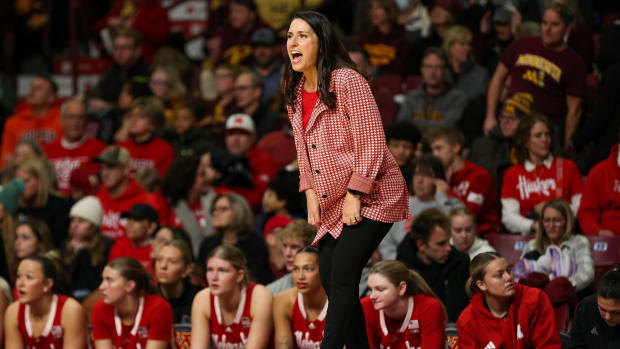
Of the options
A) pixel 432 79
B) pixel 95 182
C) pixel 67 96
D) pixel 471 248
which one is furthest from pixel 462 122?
pixel 67 96

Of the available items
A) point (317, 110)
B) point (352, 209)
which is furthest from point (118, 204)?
point (352, 209)

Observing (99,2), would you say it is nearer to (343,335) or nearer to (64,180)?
(64,180)

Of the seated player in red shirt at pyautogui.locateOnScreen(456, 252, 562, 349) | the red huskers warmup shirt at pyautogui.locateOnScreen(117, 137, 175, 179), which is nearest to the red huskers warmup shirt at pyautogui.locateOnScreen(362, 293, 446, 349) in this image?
the seated player in red shirt at pyautogui.locateOnScreen(456, 252, 562, 349)

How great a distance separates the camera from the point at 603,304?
214 inches

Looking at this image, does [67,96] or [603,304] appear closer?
[603,304]

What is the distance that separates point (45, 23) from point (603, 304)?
332 inches

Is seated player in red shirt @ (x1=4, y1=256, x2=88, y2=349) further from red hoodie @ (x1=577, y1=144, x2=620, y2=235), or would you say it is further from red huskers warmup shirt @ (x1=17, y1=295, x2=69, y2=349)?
red hoodie @ (x1=577, y1=144, x2=620, y2=235)

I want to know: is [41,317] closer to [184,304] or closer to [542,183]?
[184,304]

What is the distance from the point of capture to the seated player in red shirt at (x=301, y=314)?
20.0 ft

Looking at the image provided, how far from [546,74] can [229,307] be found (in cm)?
327

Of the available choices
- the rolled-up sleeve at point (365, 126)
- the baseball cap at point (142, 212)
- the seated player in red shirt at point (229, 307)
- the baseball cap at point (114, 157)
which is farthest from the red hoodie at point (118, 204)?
the rolled-up sleeve at point (365, 126)

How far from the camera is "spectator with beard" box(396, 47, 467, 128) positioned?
877cm

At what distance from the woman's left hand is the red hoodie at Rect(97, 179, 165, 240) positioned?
4.19 metres

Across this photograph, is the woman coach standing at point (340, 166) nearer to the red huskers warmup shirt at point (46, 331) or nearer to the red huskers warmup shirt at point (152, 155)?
the red huskers warmup shirt at point (46, 331)
